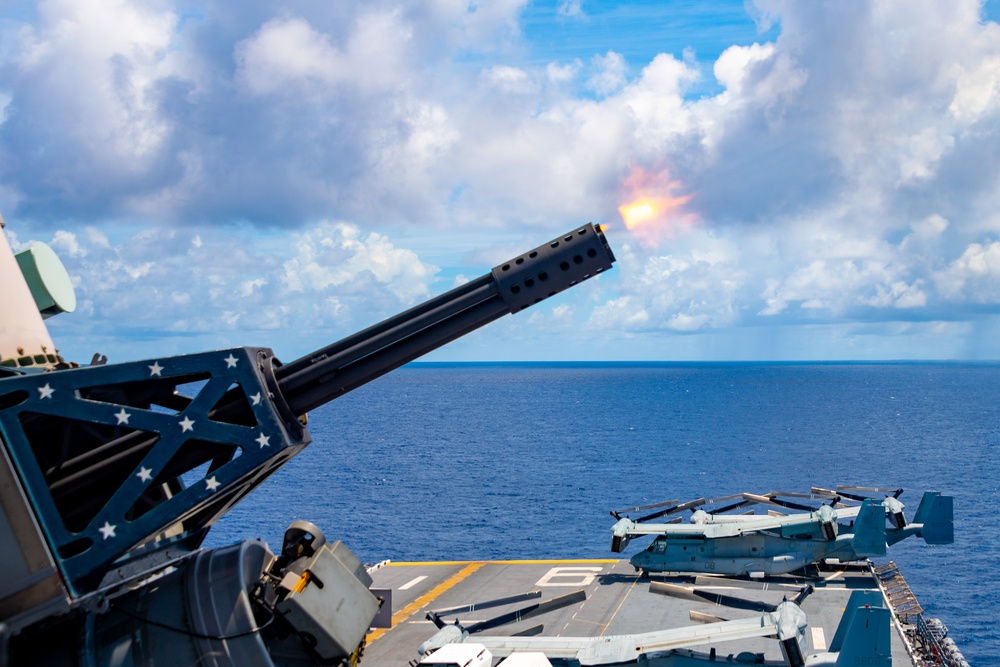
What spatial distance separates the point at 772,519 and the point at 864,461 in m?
90.0

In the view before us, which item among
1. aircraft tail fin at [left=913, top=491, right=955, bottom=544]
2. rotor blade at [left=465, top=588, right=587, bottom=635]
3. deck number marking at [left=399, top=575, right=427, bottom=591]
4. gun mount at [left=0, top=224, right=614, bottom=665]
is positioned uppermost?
gun mount at [left=0, top=224, right=614, bottom=665]

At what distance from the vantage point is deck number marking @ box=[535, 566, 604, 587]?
61.0 m

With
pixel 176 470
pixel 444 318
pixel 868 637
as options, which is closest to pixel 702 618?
pixel 868 637

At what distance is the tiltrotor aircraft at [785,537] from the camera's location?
178 ft

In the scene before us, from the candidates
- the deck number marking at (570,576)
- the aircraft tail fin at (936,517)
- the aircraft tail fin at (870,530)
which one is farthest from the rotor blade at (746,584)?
the aircraft tail fin at (936,517)

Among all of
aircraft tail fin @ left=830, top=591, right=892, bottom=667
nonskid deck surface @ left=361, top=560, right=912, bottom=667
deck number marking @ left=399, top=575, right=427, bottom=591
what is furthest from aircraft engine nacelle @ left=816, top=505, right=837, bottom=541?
deck number marking @ left=399, top=575, right=427, bottom=591

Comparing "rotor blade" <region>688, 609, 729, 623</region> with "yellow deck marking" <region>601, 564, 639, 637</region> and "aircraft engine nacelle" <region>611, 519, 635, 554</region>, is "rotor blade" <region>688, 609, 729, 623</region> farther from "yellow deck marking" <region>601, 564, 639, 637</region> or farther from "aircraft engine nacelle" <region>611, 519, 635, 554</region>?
"aircraft engine nacelle" <region>611, 519, 635, 554</region>

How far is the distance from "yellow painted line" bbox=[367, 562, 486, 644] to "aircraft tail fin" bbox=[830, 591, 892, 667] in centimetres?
2444

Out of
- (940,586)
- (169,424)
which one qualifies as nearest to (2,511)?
(169,424)

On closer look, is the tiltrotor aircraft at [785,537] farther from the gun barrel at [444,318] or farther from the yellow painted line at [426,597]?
the gun barrel at [444,318]

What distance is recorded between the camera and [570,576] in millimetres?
63469

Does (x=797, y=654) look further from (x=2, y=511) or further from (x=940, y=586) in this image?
(x=940, y=586)

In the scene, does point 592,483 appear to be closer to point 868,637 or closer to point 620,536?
point 620,536

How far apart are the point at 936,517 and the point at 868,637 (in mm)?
27506
